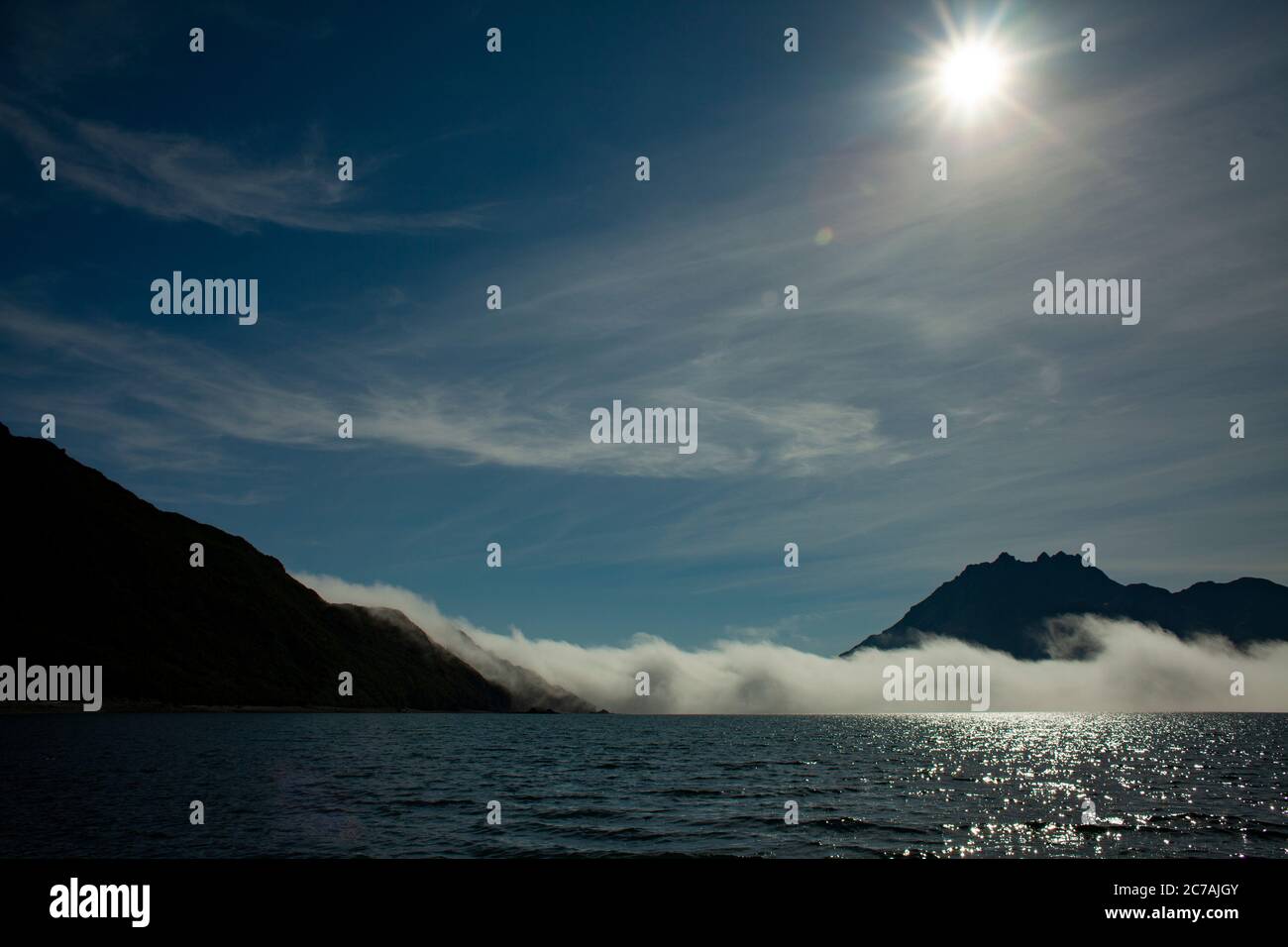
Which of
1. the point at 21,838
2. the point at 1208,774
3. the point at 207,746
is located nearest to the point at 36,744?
the point at 207,746
